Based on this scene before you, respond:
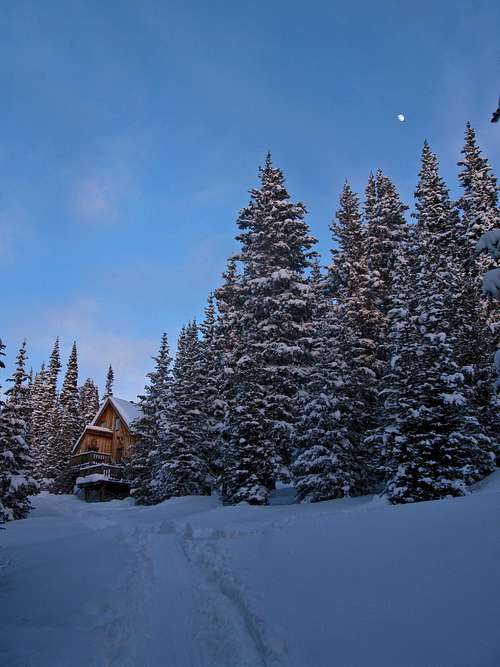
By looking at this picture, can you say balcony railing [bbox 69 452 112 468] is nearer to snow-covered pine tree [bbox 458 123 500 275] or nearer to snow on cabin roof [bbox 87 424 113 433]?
snow on cabin roof [bbox 87 424 113 433]

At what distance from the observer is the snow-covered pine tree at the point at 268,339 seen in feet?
64.0

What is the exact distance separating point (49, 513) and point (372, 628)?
2852 centimetres

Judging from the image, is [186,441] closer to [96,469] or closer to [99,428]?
[96,469]

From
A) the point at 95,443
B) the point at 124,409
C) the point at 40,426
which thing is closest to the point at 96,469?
the point at 95,443

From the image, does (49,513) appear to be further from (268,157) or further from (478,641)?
(478,641)

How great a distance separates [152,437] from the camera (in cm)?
3294

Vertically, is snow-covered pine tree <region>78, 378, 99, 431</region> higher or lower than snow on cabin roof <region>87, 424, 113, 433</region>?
higher

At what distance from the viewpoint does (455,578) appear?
19.9ft

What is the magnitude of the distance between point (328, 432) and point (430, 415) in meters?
3.84

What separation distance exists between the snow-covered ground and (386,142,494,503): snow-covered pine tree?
3.62m

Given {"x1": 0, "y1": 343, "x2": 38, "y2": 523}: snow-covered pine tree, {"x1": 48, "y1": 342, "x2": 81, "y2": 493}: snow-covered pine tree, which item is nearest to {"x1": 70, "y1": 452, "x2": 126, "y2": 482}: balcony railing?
{"x1": 48, "y1": 342, "x2": 81, "y2": 493}: snow-covered pine tree

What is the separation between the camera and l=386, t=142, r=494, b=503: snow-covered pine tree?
14.2m

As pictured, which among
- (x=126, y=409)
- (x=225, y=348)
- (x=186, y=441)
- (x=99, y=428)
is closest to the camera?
(x=186, y=441)

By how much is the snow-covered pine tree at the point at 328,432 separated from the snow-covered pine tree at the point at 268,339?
1.32m
